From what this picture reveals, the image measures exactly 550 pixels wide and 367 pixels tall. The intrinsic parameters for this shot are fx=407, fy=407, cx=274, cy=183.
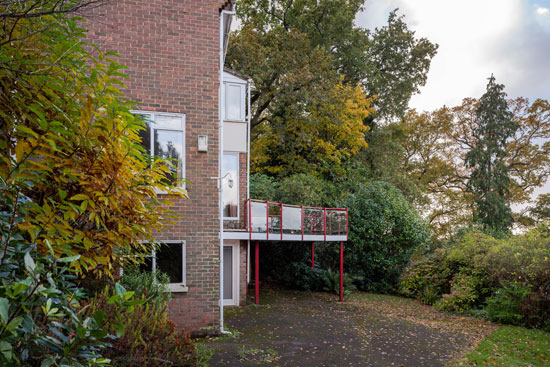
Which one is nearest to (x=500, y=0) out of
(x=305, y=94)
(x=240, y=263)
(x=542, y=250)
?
(x=542, y=250)

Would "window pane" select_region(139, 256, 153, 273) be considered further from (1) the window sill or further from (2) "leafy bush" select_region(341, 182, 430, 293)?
(2) "leafy bush" select_region(341, 182, 430, 293)

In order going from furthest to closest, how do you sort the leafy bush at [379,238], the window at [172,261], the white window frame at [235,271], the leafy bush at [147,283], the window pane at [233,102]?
the leafy bush at [379,238], the window pane at [233,102], the white window frame at [235,271], the window at [172,261], the leafy bush at [147,283]

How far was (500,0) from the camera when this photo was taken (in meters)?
12.5

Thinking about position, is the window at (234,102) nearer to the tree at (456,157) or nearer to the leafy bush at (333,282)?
the leafy bush at (333,282)

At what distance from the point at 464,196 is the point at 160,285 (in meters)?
24.9

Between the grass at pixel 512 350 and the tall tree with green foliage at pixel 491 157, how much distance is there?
16002 mm

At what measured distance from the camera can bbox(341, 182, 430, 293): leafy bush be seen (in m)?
20.3

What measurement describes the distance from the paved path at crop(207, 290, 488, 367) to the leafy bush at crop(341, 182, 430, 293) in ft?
20.3

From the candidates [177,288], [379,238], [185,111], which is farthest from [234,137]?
[379,238]

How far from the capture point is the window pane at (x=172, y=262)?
30.2ft

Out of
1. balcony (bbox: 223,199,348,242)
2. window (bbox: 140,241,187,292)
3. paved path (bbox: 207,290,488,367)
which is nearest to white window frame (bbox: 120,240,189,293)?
window (bbox: 140,241,187,292)

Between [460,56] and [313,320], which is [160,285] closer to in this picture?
[313,320]

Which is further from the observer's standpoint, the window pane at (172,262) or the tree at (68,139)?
the window pane at (172,262)

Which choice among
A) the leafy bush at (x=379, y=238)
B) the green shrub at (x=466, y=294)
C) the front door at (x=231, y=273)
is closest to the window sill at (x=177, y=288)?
the front door at (x=231, y=273)
